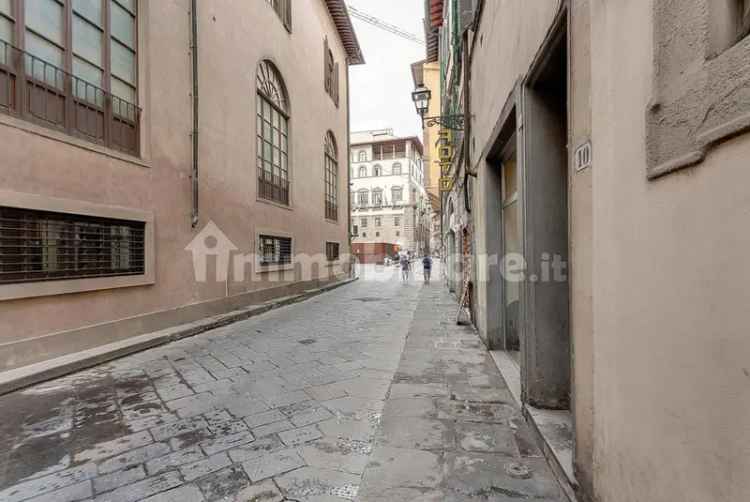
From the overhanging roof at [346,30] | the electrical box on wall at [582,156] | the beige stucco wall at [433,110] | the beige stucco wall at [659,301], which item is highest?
the overhanging roof at [346,30]

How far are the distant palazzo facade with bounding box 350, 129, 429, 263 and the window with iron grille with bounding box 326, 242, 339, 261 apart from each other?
103 feet

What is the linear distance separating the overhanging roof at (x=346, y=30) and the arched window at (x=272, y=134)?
809 centimetres

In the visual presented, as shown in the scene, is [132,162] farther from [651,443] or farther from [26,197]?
[651,443]

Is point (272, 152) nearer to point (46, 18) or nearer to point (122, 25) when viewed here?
point (122, 25)

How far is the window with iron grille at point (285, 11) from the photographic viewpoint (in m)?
13.7

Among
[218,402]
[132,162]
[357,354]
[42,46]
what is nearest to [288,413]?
[218,402]

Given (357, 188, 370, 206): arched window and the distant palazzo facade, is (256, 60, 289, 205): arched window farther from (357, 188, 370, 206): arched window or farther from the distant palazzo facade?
(357, 188, 370, 206): arched window

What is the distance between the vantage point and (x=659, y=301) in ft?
4.87

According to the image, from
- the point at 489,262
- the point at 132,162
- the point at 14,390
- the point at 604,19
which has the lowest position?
the point at 14,390

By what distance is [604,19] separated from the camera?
A: 1.91 m

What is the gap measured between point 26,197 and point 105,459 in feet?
13.2

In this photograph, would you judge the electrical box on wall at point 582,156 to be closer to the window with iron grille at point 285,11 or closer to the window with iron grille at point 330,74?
the window with iron grille at point 285,11

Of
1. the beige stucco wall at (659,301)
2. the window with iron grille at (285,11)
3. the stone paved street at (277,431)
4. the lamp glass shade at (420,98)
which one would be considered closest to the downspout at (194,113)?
the stone paved street at (277,431)

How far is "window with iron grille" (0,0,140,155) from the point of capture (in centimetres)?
529
